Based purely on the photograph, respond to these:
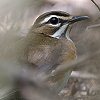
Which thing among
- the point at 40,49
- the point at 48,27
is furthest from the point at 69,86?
the point at 40,49

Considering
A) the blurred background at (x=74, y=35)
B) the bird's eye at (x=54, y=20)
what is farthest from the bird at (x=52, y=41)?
the blurred background at (x=74, y=35)

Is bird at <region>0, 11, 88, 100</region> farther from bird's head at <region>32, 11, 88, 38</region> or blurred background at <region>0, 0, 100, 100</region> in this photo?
blurred background at <region>0, 0, 100, 100</region>

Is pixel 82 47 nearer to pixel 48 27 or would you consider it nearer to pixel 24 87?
pixel 48 27

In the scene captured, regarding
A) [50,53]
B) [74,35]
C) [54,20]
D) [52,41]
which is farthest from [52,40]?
[74,35]

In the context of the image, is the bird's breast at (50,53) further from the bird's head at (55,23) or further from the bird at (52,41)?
the bird's head at (55,23)

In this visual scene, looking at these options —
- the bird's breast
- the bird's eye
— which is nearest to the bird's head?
the bird's eye

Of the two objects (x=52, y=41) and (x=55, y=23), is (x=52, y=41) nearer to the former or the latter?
(x=52, y=41)
